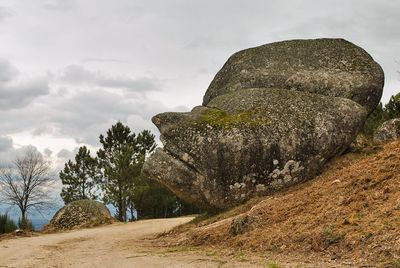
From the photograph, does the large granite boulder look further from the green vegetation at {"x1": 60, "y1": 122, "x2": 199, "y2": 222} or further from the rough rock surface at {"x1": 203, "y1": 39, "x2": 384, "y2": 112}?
the green vegetation at {"x1": 60, "y1": 122, "x2": 199, "y2": 222}

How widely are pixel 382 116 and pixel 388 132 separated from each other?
14401 millimetres

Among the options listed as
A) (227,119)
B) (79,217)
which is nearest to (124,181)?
(79,217)

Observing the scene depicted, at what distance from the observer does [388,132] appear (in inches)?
742

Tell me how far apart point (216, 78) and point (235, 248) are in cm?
1211

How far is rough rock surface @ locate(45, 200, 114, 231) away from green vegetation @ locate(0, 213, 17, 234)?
203cm

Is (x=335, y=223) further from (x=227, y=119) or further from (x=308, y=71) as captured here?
(x=308, y=71)

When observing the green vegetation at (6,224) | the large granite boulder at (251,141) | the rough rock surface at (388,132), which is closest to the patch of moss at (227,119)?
the large granite boulder at (251,141)

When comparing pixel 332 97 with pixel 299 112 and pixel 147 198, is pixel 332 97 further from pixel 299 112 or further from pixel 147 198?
pixel 147 198

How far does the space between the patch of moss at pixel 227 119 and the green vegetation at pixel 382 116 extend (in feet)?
Result: 30.1

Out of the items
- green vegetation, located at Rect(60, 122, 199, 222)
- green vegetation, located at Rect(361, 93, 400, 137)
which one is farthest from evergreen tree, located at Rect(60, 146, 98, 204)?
green vegetation, located at Rect(361, 93, 400, 137)

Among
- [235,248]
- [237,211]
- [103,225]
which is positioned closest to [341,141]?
[237,211]

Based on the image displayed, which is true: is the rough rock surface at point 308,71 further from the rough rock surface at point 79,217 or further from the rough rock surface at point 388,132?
the rough rock surface at point 79,217

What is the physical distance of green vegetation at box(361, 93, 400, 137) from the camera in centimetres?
2518

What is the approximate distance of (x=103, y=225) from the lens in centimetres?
2773
